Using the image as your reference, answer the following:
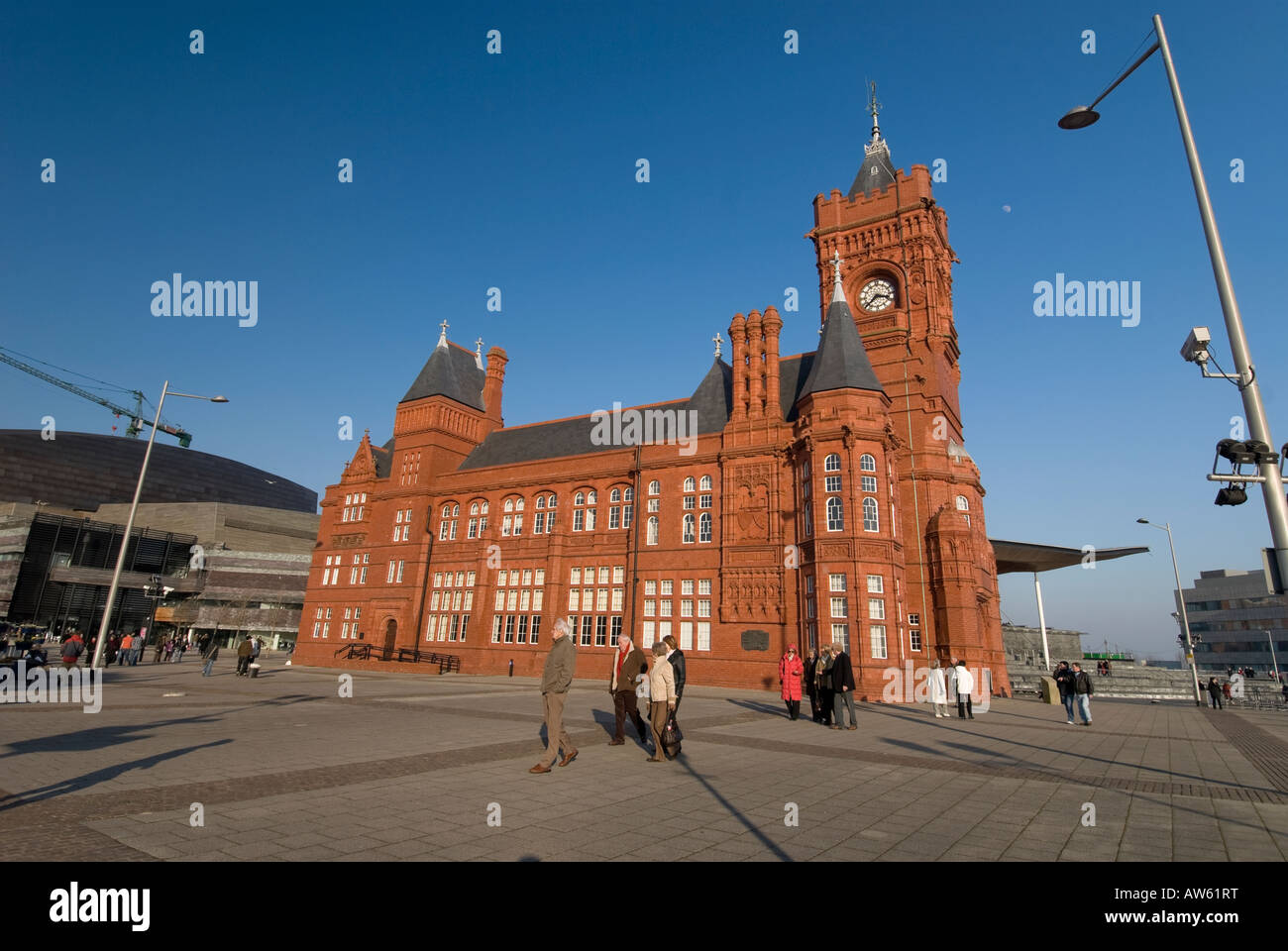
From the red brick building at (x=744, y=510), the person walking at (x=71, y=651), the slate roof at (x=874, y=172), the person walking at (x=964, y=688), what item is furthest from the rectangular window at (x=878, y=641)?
the person walking at (x=71, y=651)

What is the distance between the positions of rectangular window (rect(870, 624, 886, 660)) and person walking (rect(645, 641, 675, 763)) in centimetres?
1944

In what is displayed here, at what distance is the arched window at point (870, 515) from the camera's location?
29062mm

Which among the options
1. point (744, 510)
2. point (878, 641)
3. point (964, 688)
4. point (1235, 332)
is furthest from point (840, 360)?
point (1235, 332)

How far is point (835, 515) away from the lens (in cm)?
2945

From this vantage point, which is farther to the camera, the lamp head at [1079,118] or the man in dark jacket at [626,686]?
the man in dark jacket at [626,686]

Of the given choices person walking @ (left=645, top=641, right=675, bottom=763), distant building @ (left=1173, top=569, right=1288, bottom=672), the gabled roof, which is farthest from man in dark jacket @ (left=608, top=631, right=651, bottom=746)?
distant building @ (left=1173, top=569, right=1288, bottom=672)

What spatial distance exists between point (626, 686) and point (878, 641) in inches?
756

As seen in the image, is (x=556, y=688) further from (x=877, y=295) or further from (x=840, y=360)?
(x=877, y=295)

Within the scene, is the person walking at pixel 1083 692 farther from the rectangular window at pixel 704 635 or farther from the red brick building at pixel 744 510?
the rectangular window at pixel 704 635

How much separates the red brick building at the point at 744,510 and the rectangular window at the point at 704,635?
16 cm

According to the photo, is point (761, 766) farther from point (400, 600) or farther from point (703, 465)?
point (400, 600)

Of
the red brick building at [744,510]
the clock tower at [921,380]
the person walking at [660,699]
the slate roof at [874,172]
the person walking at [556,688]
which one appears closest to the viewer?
the person walking at [556,688]

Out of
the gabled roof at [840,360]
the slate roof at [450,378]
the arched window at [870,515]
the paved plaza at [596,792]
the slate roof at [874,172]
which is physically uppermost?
the slate roof at [874,172]

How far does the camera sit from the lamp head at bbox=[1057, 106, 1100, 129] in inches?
387
